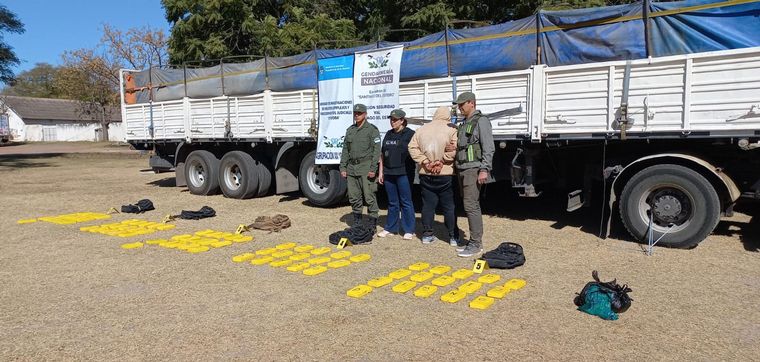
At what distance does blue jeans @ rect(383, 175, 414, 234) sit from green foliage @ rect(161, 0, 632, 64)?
8941mm

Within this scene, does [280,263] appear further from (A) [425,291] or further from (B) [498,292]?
(B) [498,292]

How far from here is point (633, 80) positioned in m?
6.43

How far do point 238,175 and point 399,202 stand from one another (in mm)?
5161

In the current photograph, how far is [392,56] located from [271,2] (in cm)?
1363

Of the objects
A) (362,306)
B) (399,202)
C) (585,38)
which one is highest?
(585,38)

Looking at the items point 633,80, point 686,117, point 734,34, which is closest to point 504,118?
point 633,80

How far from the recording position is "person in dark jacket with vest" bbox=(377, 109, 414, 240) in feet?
22.9

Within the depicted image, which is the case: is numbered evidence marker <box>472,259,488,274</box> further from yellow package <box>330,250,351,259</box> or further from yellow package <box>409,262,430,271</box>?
yellow package <box>330,250,351,259</box>

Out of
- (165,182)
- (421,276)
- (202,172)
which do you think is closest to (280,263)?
(421,276)

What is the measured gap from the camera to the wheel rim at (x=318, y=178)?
9.77 metres

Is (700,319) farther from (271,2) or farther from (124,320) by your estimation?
(271,2)

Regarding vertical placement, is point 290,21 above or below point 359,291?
above

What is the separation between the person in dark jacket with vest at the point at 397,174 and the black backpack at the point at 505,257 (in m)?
1.51

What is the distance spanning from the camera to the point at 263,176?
36.0 feet
